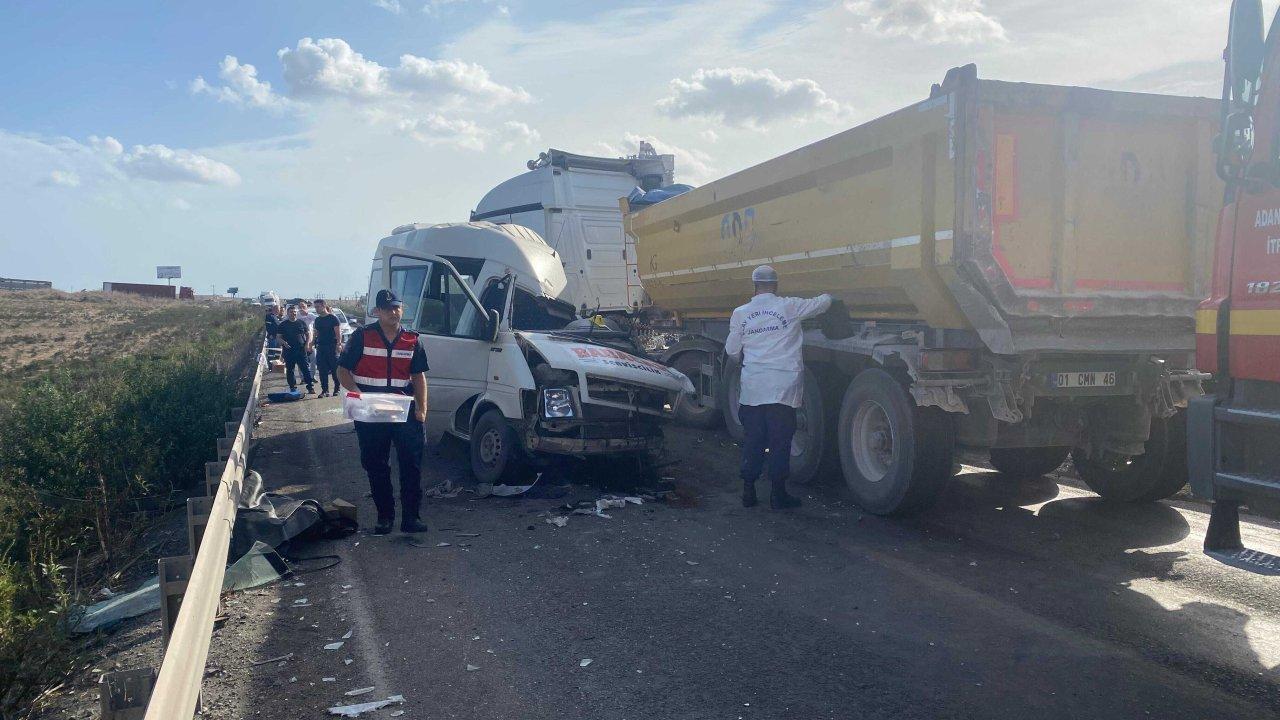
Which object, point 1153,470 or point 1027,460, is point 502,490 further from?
point 1153,470

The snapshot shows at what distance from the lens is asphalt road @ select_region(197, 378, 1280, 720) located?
3.58 metres

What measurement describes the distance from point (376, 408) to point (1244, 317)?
5.08 metres

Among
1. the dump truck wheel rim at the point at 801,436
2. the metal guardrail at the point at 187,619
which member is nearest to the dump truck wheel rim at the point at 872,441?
the dump truck wheel rim at the point at 801,436

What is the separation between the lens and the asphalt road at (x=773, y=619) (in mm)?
3576

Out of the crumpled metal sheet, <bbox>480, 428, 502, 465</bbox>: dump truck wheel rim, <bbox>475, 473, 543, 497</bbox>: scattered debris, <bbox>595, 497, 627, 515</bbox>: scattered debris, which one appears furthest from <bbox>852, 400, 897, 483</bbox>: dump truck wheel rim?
the crumpled metal sheet

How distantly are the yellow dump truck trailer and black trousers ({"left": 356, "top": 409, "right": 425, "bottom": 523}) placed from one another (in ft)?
10.9

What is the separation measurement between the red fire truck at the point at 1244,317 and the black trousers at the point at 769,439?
302cm

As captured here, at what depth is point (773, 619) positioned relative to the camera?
4.42m

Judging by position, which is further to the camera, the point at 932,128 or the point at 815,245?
the point at 815,245

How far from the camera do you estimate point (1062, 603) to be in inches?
182

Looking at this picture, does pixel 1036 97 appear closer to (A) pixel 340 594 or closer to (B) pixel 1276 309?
(B) pixel 1276 309

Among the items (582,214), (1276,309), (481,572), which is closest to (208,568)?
(481,572)

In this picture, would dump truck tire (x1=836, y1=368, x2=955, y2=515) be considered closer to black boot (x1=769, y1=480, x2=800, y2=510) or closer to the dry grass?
black boot (x1=769, y1=480, x2=800, y2=510)

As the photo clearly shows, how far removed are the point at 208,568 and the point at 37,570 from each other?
297 cm
